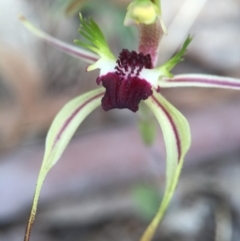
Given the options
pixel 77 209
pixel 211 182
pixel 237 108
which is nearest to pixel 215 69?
pixel 237 108

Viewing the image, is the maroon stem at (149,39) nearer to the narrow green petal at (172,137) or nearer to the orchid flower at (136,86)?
the orchid flower at (136,86)

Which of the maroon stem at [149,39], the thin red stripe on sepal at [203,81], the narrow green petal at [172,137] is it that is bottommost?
the narrow green petal at [172,137]

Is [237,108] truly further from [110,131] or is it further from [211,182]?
[110,131]

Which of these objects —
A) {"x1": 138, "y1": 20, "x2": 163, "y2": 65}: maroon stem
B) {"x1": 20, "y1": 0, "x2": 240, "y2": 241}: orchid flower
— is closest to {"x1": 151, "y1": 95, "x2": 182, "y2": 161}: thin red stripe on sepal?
{"x1": 20, "y1": 0, "x2": 240, "y2": 241}: orchid flower

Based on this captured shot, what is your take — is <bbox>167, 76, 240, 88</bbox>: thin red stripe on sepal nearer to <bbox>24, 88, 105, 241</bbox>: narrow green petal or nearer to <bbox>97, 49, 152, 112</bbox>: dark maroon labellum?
<bbox>97, 49, 152, 112</bbox>: dark maroon labellum

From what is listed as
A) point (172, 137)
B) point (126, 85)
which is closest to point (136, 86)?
point (126, 85)

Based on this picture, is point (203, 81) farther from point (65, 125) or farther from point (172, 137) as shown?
point (65, 125)

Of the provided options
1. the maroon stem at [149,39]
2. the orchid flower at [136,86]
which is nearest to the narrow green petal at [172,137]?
the orchid flower at [136,86]
